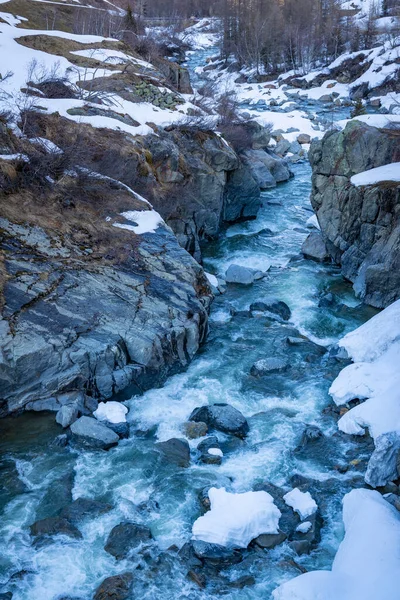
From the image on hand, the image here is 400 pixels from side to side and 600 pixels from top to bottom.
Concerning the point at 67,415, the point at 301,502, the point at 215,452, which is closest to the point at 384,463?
the point at 301,502

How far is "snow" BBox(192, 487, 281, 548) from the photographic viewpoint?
6875 mm

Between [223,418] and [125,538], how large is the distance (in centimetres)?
272

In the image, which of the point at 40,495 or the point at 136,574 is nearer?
the point at 136,574

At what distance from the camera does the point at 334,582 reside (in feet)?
19.7

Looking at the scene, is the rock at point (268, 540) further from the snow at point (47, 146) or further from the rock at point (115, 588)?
the snow at point (47, 146)

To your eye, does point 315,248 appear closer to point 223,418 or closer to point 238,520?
point 223,418

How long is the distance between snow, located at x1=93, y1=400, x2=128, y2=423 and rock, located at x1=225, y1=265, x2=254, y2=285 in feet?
21.0

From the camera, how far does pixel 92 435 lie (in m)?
8.71

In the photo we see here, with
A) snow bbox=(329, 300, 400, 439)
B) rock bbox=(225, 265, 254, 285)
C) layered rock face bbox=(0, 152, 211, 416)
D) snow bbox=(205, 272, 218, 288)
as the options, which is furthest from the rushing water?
rock bbox=(225, 265, 254, 285)

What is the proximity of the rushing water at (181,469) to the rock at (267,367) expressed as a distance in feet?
0.51

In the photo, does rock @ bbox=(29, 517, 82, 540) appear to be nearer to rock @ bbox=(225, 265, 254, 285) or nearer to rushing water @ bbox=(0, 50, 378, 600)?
rushing water @ bbox=(0, 50, 378, 600)

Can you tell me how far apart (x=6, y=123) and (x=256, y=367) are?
862cm

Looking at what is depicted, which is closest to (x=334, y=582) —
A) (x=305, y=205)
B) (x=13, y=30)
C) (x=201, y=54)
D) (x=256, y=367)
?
(x=256, y=367)

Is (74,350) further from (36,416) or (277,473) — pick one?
(277,473)
